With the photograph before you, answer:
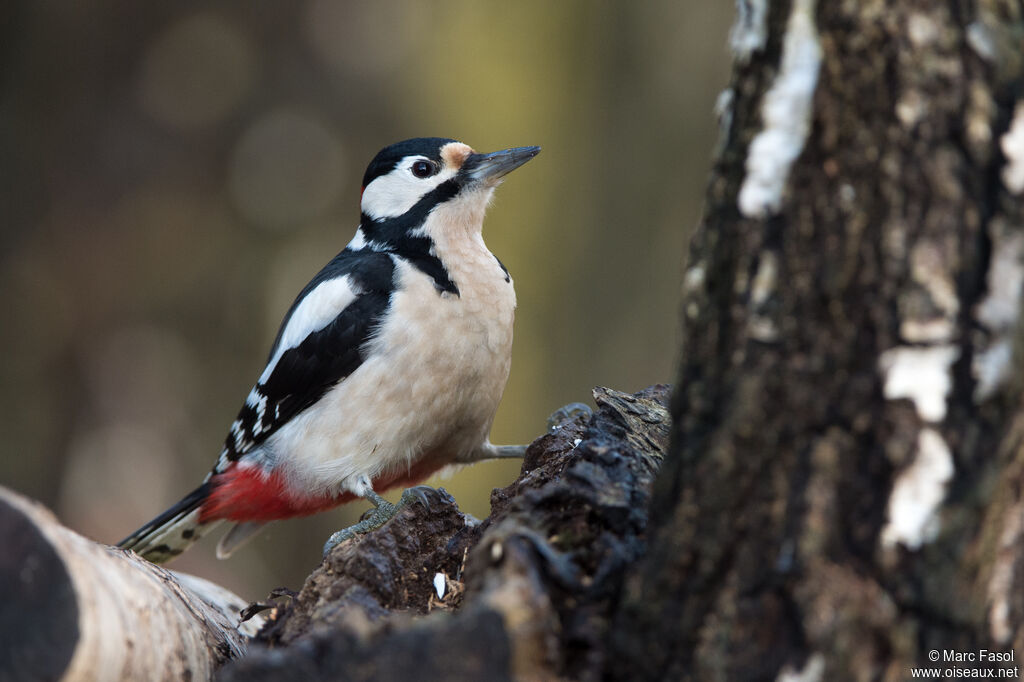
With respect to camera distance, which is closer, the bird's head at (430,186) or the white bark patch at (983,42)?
the white bark patch at (983,42)

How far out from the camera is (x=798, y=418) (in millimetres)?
1422

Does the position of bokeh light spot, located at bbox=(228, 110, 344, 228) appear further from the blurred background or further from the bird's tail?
the bird's tail

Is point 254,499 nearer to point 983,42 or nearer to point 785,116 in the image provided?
point 785,116

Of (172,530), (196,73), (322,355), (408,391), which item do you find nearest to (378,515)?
(408,391)

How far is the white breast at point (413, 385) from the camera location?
3443mm

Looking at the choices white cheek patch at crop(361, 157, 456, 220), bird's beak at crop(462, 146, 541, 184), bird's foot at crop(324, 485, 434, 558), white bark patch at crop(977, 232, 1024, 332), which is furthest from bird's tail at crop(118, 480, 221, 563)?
white bark patch at crop(977, 232, 1024, 332)

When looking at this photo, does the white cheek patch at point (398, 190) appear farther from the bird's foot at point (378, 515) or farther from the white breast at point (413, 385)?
the bird's foot at point (378, 515)

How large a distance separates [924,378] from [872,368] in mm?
71

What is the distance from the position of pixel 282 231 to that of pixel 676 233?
9.41 ft

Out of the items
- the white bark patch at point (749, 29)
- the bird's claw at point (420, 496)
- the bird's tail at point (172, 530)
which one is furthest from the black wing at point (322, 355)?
the white bark patch at point (749, 29)

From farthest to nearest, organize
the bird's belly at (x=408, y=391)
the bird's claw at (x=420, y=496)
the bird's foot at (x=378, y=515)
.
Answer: the bird's belly at (x=408, y=391), the bird's foot at (x=378, y=515), the bird's claw at (x=420, y=496)

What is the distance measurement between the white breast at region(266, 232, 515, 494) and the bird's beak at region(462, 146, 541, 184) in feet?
1.13

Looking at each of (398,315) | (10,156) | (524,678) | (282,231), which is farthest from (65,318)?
(524,678)

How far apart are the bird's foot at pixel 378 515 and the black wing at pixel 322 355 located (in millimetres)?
487
